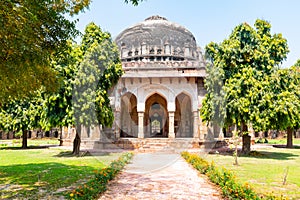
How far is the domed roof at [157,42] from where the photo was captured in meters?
27.0

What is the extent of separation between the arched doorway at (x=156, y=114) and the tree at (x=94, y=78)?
11.0 m

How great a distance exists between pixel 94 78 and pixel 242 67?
727cm

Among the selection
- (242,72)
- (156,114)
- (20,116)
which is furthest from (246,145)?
(156,114)

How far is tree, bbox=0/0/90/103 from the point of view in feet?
14.4

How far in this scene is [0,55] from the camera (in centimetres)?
470

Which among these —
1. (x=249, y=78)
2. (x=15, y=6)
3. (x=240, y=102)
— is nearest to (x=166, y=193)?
(x=15, y=6)

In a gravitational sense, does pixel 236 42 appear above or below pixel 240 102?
above

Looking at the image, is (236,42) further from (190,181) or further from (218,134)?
(218,134)

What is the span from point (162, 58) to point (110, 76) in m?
13.4

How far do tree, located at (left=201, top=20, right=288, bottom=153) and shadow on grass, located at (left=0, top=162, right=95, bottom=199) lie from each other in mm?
7210

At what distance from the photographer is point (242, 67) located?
525 inches

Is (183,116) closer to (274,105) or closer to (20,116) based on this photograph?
(274,105)

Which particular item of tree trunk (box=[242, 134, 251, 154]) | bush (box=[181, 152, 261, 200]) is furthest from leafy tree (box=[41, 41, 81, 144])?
tree trunk (box=[242, 134, 251, 154])

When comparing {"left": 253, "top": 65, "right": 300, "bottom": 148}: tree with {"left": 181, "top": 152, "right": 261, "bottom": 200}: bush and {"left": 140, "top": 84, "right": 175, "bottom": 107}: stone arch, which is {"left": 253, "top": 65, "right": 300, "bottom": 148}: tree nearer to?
{"left": 181, "top": 152, "right": 261, "bottom": 200}: bush
